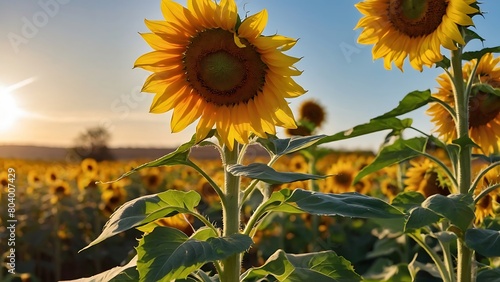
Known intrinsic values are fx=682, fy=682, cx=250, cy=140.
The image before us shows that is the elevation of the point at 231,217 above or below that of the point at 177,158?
below

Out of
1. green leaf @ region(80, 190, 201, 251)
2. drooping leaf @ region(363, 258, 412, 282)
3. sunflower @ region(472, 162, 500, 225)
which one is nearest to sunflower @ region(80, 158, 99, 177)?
drooping leaf @ region(363, 258, 412, 282)

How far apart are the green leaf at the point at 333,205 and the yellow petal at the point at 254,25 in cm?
47

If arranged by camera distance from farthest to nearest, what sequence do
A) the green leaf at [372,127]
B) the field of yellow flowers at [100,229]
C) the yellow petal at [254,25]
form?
the field of yellow flowers at [100,229] < the green leaf at [372,127] < the yellow petal at [254,25]

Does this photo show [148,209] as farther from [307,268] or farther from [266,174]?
[307,268]

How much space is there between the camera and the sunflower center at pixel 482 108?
10.2 ft

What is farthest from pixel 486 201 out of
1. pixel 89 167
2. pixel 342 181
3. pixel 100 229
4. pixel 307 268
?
pixel 89 167

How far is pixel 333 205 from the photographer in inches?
71.4

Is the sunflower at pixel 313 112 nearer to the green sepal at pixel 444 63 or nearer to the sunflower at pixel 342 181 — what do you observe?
the sunflower at pixel 342 181

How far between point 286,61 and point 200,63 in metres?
0.29

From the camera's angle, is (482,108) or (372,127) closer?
(372,127)

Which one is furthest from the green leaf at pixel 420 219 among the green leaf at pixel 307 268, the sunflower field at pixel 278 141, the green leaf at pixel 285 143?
the green leaf at pixel 285 143

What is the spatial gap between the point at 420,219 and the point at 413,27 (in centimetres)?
109

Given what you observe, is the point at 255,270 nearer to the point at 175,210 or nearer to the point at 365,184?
the point at 175,210

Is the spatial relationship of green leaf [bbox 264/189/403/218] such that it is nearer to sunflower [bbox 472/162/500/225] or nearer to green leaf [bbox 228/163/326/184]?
green leaf [bbox 228/163/326/184]
